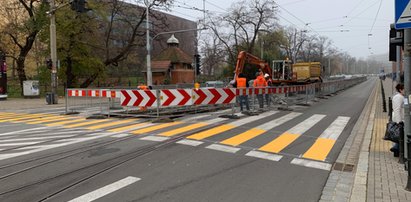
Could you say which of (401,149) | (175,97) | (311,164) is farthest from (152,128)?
(401,149)

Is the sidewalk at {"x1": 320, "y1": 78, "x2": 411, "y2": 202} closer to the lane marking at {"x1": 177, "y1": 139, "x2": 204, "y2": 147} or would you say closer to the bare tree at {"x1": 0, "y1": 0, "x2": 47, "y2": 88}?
the lane marking at {"x1": 177, "y1": 139, "x2": 204, "y2": 147}

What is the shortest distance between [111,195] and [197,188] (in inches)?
50.8

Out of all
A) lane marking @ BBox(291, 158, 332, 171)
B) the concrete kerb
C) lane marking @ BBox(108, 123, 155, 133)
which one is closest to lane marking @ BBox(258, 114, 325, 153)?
lane marking @ BBox(291, 158, 332, 171)

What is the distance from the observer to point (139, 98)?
48.8ft

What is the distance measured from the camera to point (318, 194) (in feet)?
18.5

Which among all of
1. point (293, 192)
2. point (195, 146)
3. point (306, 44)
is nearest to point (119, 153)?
point (195, 146)

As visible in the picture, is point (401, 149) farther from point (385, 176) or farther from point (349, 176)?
point (349, 176)

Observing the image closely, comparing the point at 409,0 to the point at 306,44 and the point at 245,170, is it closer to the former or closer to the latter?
the point at 245,170

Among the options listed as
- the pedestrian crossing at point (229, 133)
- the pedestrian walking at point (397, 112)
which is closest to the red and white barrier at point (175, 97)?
the pedestrian crossing at point (229, 133)

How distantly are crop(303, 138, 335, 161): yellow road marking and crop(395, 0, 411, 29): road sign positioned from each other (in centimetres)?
332

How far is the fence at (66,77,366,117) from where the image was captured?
14.6m

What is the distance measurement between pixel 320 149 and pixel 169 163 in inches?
152

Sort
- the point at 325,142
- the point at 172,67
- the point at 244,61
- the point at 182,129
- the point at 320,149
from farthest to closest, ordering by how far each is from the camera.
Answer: the point at 172,67, the point at 244,61, the point at 182,129, the point at 325,142, the point at 320,149

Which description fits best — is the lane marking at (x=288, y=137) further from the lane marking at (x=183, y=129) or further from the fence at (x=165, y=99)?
the fence at (x=165, y=99)
